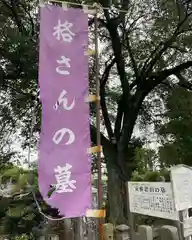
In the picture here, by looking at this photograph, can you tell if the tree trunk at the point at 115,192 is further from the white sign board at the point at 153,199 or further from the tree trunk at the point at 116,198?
the white sign board at the point at 153,199

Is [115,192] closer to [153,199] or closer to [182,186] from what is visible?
[153,199]

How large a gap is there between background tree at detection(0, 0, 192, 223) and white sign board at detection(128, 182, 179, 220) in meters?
3.07

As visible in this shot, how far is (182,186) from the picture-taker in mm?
3977

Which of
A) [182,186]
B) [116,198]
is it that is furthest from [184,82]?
[182,186]

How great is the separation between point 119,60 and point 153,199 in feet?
16.4

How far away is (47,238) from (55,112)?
2.80 meters

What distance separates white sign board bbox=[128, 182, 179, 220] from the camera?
3908mm

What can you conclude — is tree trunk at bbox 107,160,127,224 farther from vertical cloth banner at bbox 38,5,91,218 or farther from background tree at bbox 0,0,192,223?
vertical cloth banner at bbox 38,5,91,218

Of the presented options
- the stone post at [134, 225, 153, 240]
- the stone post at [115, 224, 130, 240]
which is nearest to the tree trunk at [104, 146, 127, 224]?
the stone post at [115, 224, 130, 240]

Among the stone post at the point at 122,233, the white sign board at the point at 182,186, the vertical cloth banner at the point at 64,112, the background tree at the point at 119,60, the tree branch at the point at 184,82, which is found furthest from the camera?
the tree branch at the point at 184,82

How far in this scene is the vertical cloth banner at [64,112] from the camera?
2992 mm

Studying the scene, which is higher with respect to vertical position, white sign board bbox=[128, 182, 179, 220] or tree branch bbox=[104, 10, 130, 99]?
tree branch bbox=[104, 10, 130, 99]

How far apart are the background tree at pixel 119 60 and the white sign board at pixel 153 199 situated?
3.07 m

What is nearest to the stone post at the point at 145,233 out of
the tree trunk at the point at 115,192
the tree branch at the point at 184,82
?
the tree trunk at the point at 115,192
